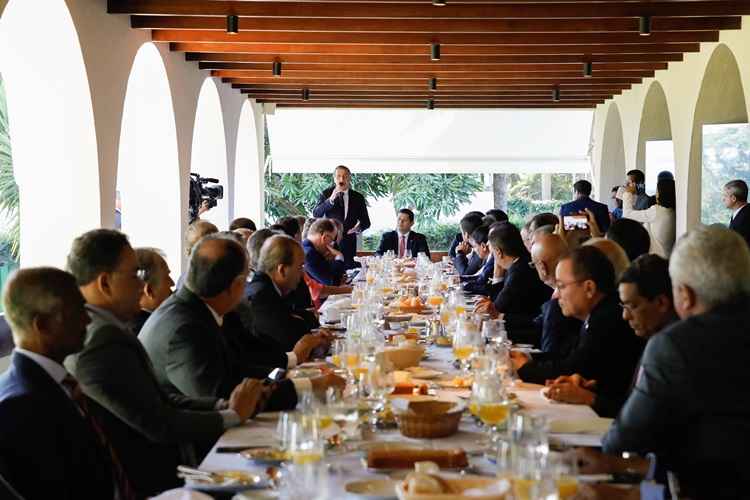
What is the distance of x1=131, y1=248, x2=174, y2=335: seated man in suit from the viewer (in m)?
4.50

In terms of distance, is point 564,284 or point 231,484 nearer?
point 231,484

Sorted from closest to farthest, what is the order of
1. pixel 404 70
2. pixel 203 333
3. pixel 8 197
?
pixel 203 333, pixel 404 70, pixel 8 197

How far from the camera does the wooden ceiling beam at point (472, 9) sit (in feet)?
26.5

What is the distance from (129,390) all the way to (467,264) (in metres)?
8.22

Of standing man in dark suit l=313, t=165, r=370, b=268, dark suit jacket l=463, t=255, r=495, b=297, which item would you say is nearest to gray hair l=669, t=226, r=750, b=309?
dark suit jacket l=463, t=255, r=495, b=297

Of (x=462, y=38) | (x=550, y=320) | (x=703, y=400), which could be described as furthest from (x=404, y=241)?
(x=703, y=400)

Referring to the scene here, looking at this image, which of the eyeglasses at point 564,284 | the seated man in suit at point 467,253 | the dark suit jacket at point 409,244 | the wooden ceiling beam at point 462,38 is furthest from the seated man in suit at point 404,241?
the eyeglasses at point 564,284

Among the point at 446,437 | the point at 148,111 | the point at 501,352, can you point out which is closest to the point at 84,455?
the point at 446,437

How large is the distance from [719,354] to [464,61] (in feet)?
28.4

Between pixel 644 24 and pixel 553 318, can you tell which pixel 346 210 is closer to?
pixel 644 24

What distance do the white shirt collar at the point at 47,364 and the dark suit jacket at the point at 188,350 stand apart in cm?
103

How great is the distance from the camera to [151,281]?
15.0 feet

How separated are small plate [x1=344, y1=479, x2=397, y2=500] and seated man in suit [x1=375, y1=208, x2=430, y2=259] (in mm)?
9603

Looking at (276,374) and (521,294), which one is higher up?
(521,294)
